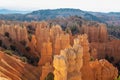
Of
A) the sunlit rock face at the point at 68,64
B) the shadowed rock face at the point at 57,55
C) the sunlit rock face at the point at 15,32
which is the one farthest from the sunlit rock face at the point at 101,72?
the sunlit rock face at the point at 15,32

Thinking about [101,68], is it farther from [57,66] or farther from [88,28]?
[88,28]

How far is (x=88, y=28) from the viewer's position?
97.4 m

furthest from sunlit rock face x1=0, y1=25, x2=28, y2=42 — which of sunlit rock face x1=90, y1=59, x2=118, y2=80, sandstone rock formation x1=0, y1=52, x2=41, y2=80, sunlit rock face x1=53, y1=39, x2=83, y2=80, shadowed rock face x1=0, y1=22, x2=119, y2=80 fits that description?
sunlit rock face x1=53, y1=39, x2=83, y2=80

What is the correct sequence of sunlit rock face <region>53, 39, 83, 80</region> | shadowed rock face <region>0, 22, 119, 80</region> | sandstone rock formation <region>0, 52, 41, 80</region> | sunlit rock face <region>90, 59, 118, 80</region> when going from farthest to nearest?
sandstone rock formation <region>0, 52, 41, 80</region> → sunlit rock face <region>90, 59, 118, 80</region> → shadowed rock face <region>0, 22, 119, 80</region> → sunlit rock face <region>53, 39, 83, 80</region>

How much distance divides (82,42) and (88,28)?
174 ft

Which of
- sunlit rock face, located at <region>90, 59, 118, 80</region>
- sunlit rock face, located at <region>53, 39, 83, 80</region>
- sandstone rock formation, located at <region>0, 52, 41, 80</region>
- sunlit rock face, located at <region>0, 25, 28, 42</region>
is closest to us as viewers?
sunlit rock face, located at <region>53, 39, 83, 80</region>

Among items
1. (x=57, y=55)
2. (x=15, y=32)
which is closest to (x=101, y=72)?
(x=57, y=55)

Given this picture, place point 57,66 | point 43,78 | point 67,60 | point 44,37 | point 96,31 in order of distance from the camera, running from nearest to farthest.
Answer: point 57,66, point 67,60, point 43,78, point 44,37, point 96,31

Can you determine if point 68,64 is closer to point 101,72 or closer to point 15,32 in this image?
point 101,72

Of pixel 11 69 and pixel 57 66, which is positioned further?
pixel 11 69

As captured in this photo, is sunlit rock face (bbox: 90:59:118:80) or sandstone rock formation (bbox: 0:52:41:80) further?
sandstone rock formation (bbox: 0:52:41:80)

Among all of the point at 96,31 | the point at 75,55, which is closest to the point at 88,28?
the point at 96,31

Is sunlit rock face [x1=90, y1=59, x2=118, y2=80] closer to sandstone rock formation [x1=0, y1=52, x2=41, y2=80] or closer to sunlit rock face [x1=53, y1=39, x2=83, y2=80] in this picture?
sandstone rock formation [x1=0, y1=52, x2=41, y2=80]

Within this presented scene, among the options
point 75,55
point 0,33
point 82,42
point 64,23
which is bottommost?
point 64,23
